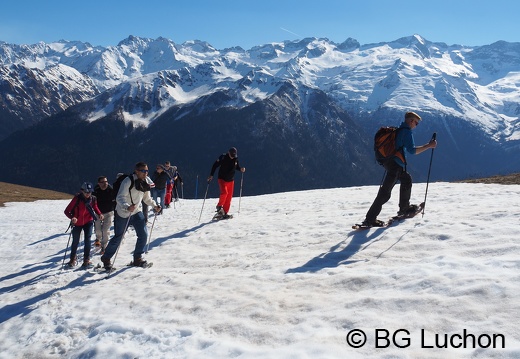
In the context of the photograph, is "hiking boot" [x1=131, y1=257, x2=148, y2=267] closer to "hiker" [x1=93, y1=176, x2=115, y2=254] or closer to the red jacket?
the red jacket

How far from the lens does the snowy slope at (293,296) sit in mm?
6602

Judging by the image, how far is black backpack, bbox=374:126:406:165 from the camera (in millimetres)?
12125

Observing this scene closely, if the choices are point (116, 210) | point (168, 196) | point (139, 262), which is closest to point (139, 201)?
point (116, 210)

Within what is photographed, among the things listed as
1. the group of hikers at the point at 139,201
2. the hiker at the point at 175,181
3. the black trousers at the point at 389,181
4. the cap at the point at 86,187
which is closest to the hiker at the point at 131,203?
the group of hikers at the point at 139,201

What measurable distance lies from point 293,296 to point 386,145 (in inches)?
230

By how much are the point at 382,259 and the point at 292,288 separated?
2.44m

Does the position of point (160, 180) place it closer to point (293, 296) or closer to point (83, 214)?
point (83, 214)

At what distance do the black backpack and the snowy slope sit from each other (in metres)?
2.10

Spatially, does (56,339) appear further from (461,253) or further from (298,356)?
(461,253)

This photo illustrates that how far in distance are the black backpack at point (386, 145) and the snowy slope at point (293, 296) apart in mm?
2102

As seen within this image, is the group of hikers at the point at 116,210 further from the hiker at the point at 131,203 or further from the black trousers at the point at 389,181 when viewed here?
the black trousers at the point at 389,181

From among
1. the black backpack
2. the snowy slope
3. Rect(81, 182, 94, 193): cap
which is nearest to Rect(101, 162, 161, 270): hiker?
the snowy slope

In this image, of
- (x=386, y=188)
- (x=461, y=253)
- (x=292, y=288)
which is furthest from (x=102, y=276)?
(x=461, y=253)

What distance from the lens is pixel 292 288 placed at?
8898mm
